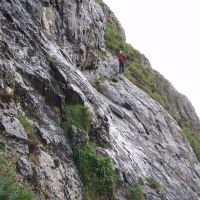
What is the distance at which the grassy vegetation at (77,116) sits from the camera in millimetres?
16078

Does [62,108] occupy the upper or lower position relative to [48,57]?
lower

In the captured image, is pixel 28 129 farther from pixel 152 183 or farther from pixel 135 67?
pixel 135 67

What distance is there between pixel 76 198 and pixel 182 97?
29.7 m

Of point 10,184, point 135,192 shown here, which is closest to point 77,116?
point 135,192

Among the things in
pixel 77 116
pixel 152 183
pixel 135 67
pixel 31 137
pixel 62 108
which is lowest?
pixel 31 137

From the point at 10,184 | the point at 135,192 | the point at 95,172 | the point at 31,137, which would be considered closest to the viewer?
the point at 10,184

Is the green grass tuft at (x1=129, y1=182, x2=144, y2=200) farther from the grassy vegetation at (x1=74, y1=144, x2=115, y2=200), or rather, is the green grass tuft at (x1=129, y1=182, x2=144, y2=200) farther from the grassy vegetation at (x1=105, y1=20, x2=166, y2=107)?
the grassy vegetation at (x1=105, y1=20, x2=166, y2=107)

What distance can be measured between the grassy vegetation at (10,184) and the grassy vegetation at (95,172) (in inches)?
131

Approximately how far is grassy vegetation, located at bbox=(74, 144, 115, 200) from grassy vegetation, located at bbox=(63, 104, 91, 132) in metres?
0.95

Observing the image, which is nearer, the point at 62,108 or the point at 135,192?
the point at 62,108

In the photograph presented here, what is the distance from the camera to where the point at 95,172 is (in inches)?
599

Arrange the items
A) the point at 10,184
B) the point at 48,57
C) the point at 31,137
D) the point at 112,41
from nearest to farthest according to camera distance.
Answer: the point at 10,184 → the point at 31,137 → the point at 48,57 → the point at 112,41

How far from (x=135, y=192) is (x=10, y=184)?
7.10 m

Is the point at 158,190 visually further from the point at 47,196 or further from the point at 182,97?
the point at 182,97
